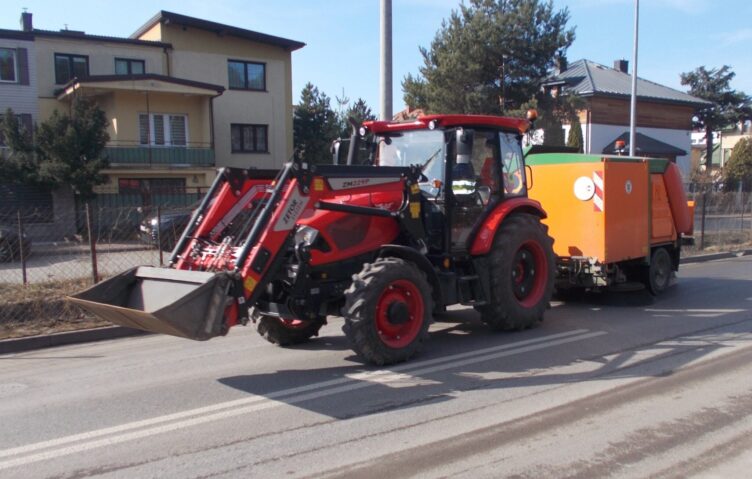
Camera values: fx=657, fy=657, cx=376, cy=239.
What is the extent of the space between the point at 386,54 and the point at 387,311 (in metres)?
5.78

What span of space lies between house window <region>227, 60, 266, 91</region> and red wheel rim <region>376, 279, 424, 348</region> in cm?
2759

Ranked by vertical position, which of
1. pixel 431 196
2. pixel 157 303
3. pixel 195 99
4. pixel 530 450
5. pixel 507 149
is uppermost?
pixel 195 99

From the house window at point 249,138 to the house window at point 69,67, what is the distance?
693cm

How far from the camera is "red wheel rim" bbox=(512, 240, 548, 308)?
837 cm

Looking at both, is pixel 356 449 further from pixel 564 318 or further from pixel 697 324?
pixel 697 324

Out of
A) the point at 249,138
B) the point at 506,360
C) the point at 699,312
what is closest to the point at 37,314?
the point at 506,360

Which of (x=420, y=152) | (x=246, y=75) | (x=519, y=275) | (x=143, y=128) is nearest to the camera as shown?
(x=420, y=152)

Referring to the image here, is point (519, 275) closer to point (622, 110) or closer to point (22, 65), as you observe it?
point (22, 65)

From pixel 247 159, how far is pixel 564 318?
85.0 feet

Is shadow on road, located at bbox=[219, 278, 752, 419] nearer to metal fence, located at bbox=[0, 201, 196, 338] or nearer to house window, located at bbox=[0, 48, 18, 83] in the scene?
metal fence, located at bbox=[0, 201, 196, 338]

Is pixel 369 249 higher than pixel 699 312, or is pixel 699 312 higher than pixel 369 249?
pixel 369 249

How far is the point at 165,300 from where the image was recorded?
5.78 metres

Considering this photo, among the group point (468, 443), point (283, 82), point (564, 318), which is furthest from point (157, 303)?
point (283, 82)

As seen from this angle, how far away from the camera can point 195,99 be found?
1185 inches
